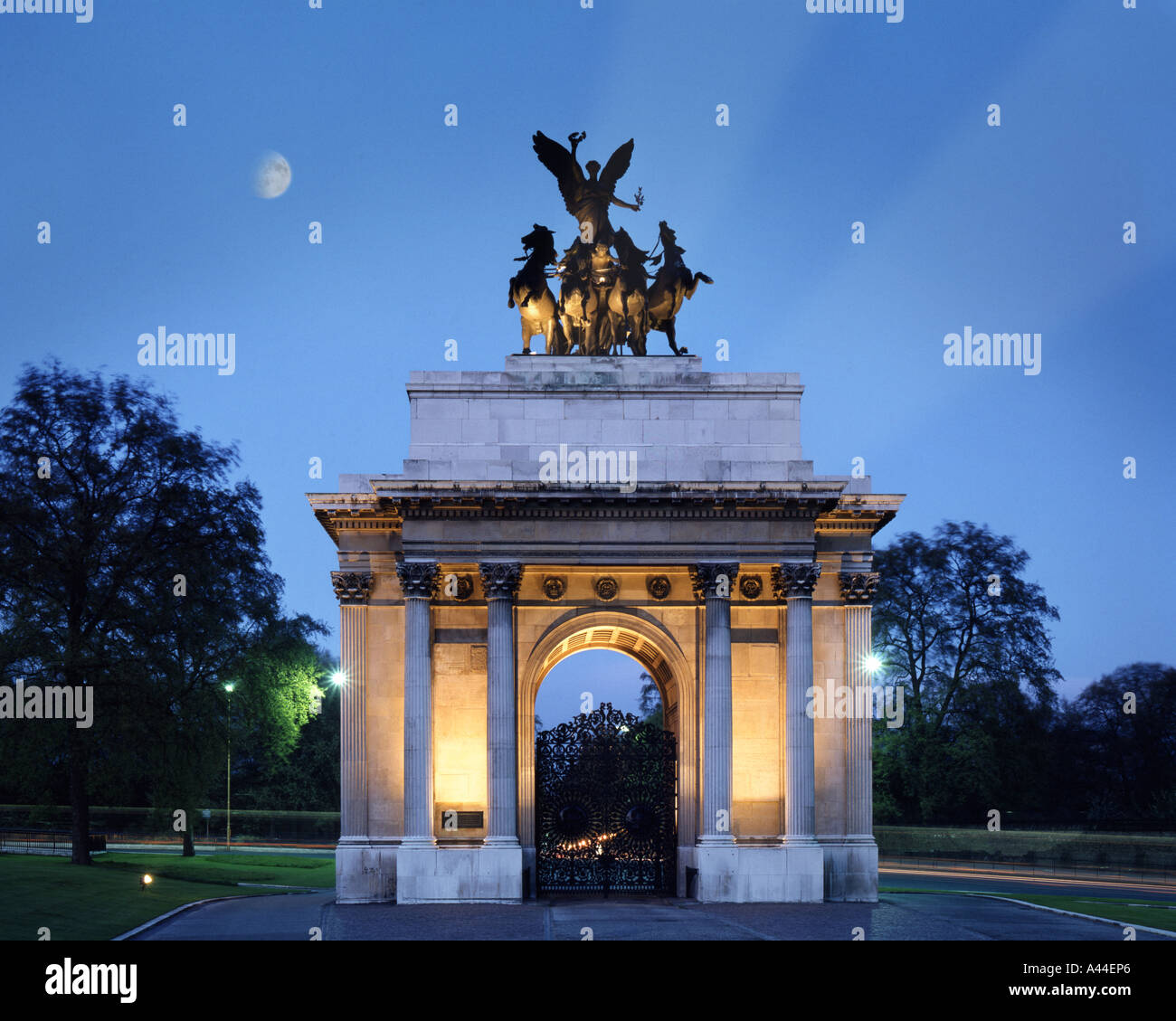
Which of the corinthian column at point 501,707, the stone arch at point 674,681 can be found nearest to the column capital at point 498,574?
the corinthian column at point 501,707

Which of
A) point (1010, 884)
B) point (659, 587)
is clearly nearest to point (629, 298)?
point (659, 587)

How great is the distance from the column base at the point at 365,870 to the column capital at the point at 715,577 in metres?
11.3

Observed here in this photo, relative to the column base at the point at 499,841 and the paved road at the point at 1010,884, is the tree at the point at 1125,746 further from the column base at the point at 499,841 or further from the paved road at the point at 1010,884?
the column base at the point at 499,841

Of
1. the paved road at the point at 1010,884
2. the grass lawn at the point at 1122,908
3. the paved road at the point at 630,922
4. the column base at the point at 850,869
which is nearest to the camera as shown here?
the paved road at the point at 630,922

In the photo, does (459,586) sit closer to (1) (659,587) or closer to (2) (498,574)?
(2) (498,574)

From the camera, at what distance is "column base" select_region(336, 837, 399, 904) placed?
124 feet

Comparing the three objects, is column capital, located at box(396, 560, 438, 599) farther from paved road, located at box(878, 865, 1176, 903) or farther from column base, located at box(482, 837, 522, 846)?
paved road, located at box(878, 865, 1176, 903)

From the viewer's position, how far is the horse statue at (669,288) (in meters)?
41.2

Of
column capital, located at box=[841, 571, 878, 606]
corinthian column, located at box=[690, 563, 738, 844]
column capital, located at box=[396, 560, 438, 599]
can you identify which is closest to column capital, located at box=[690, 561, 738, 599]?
corinthian column, located at box=[690, 563, 738, 844]

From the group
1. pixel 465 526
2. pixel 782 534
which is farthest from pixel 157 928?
pixel 782 534

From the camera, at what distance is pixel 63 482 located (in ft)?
149
